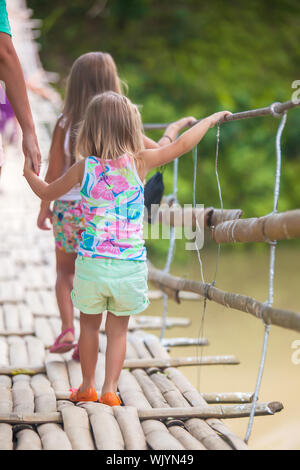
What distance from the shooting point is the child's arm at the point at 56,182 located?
149 centimetres

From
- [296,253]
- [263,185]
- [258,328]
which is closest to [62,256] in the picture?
[258,328]

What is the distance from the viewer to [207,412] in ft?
4.80

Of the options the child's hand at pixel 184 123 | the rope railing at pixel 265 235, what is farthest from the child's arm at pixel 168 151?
the child's hand at pixel 184 123

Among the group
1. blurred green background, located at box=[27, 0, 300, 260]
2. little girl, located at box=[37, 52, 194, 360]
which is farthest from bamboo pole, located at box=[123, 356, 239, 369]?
blurred green background, located at box=[27, 0, 300, 260]

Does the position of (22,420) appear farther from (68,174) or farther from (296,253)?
(296,253)

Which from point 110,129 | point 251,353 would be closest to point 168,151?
point 110,129

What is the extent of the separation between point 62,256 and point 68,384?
0.39 m

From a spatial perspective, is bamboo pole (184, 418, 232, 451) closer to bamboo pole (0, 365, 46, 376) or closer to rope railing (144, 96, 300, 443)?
rope railing (144, 96, 300, 443)

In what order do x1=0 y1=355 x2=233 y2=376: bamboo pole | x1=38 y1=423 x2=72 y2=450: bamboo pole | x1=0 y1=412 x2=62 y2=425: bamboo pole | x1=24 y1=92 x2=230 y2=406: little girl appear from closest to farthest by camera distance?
x1=38 y1=423 x2=72 y2=450: bamboo pole < x1=0 y1=412 x2=62 y2=425: bamboo pole < x1=24 y1=92 x2=230 y2=406: little girl < x1=0 y1=355 x2=233 y2=376: bamboo pole

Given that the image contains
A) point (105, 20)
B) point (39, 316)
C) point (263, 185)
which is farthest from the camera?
point (105, 20)

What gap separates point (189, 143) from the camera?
1.53 metres

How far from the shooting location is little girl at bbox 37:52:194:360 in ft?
6.05

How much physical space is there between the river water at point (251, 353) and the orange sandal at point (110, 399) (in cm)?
54

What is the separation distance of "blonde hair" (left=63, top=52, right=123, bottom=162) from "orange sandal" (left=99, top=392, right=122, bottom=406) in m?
0.71
